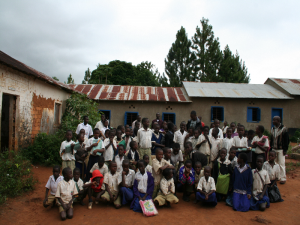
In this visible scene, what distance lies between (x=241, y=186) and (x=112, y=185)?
245 centimetres

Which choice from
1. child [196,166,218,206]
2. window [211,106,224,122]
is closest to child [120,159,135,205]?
child [196,166,218,206]

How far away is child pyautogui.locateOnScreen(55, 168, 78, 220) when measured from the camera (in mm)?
3472

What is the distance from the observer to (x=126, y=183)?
158 inches

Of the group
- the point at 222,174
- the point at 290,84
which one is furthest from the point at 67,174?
the point at 290,84

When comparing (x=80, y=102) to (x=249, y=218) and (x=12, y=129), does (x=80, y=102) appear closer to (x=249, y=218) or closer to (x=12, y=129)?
(x=12, y=129)

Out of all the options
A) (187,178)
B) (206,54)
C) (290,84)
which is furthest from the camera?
(206,54)

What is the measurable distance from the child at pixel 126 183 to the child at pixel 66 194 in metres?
0.84

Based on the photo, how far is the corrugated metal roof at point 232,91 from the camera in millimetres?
11977

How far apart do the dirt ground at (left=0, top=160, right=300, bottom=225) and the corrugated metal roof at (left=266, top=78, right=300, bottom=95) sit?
10058 mm

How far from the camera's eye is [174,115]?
1205 centimetres

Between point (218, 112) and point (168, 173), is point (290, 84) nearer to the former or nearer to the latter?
point (218, 112)

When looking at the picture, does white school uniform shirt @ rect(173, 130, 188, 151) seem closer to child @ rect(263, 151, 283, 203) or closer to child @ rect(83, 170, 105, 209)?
child @ rect(263, 151, 283, 203)

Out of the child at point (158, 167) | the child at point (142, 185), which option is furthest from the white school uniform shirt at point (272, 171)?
the child at point (142, 185)

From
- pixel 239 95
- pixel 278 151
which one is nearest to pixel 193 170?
pixel 278 151
